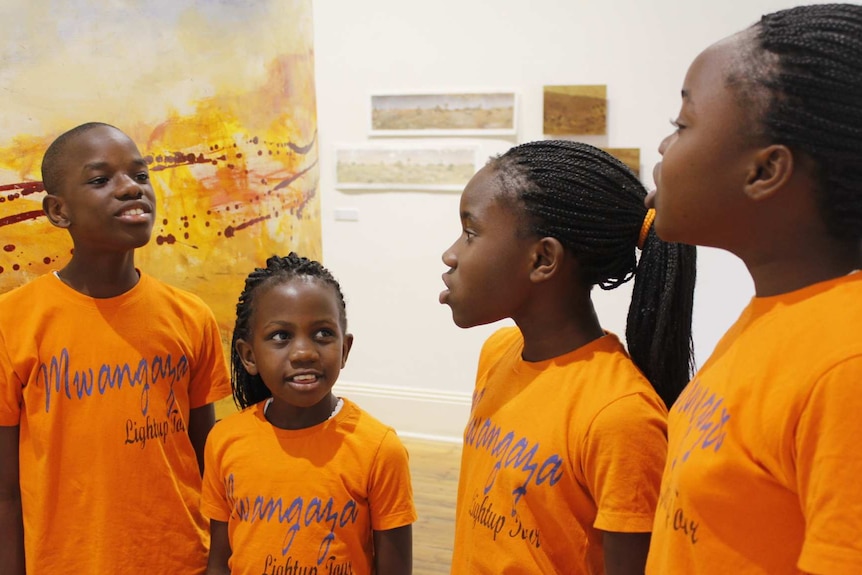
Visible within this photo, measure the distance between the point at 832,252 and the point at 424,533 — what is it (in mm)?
2957

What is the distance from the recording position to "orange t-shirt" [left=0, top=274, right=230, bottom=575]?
5.27 ft

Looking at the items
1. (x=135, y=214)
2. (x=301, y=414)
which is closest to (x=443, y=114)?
(x=135, y=214)

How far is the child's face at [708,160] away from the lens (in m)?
0.93

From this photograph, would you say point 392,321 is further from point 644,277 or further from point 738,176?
point 738,176

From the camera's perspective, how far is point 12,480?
162 centimetres

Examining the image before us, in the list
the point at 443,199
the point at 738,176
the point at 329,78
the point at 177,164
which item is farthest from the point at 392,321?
the point at 738,176

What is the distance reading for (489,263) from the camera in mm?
1350

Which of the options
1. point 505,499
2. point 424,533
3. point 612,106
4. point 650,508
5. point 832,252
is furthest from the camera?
point 612,106

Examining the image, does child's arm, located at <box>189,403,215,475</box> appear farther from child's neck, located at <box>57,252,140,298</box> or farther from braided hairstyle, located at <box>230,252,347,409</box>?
child's neck, located at <box>57,252,140,298</box>

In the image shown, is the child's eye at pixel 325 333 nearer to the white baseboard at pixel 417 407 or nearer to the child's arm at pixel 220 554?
the child's arm at pixel 220 554

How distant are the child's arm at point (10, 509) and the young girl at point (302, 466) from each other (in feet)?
1.25

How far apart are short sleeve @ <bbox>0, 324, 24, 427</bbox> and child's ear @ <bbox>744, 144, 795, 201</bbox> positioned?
138cm

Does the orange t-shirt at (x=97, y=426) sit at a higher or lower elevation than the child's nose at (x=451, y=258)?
lower

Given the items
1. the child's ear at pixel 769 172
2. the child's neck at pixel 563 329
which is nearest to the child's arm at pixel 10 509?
the child's neck at pixel 563 329
